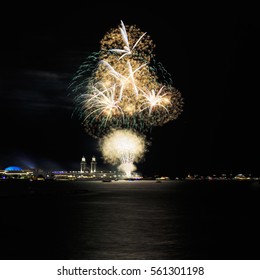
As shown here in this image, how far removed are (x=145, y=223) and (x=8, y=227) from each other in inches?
403

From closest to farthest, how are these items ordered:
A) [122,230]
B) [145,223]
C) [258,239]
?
[258,239]
[122,230]
[145,223]

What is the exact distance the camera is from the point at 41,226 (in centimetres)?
3428

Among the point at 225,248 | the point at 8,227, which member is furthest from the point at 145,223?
the point at 225,248

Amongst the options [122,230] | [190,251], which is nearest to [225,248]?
[190,251]

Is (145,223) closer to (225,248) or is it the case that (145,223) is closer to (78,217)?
(78,217)

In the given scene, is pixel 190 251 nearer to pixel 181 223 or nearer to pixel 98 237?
pixel 98 237

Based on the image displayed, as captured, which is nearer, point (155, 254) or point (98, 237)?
point (155, 254)

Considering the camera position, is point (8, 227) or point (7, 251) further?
point (8, 227)

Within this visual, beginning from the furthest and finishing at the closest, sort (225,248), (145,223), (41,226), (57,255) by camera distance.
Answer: (145,223)
(41,226)
(225,248)
(57,255)

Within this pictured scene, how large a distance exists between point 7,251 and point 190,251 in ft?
27.9

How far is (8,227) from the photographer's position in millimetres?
33219

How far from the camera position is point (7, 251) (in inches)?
881
